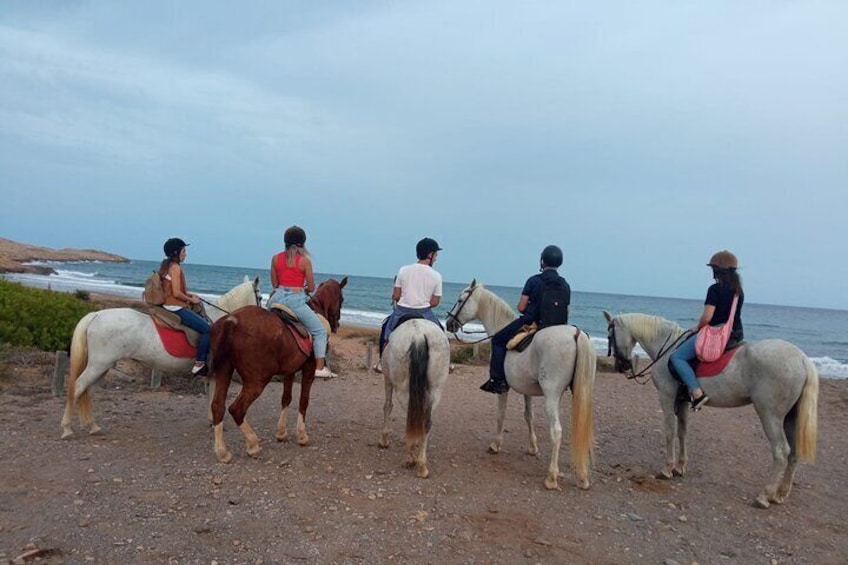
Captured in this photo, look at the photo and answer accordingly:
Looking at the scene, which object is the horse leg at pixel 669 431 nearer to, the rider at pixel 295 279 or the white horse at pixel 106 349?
the rider at pixel 295 279

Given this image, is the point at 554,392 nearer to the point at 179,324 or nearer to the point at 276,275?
the point at 276,275

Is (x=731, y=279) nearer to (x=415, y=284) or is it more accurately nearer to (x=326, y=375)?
(x=415, y=284)

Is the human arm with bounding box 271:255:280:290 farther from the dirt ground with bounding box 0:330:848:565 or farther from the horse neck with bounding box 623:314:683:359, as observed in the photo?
the horse neck with bounding box 623:314:683:359

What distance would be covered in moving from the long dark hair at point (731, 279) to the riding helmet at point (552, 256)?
1.74m

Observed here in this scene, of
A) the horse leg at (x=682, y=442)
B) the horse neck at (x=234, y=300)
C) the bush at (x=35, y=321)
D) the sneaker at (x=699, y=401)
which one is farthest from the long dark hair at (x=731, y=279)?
the bush at (x=35, y=321)

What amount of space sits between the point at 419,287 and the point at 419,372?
1.04m

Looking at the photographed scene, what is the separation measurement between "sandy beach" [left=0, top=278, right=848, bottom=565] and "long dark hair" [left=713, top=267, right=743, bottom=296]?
7.48 feet

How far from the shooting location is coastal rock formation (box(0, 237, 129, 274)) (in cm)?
5612

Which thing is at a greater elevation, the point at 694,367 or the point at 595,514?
the point at 694,367

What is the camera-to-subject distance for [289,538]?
14.3ft

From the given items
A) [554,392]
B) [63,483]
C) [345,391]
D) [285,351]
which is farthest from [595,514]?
[345,391]

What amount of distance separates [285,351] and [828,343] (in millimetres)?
48639

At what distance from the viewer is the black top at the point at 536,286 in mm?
6484

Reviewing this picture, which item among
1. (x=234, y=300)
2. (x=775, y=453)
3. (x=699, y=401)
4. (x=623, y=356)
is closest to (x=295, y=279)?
(x=234, y=300)
